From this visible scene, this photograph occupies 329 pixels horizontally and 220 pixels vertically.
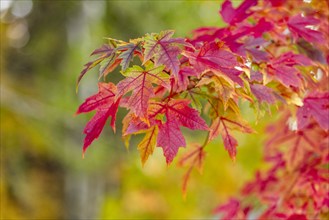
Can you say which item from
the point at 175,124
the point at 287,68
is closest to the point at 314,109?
the point at 287,68

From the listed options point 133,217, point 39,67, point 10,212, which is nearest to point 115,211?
point 133,217

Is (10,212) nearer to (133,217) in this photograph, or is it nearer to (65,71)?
(133,217)

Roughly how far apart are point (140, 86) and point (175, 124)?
0.34ft

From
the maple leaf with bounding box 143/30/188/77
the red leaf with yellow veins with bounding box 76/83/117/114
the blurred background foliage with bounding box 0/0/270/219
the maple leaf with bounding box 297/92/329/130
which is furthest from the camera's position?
the blurred background foliage with bounding box 0/0/270/219

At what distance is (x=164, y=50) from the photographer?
813mm

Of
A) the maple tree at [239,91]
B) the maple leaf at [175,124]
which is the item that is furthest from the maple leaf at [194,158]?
the maple leaf at [175,124]

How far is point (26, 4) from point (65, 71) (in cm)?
148

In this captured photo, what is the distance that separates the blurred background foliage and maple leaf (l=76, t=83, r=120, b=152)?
2.83 metres

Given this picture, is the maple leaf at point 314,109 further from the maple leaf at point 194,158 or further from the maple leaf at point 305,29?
the maple leaf at point 194,158

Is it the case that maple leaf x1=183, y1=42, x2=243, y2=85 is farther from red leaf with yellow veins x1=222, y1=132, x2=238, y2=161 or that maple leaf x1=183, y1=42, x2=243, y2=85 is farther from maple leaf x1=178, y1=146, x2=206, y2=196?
maple leaf x1=178, y1=146, x2=206, y2=196

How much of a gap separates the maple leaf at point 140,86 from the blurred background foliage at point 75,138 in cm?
289

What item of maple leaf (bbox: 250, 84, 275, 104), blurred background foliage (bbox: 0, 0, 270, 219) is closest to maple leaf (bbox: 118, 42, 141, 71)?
maple leaf (bbox: 250, 84, 275, 104)

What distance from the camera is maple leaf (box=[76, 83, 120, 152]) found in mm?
885

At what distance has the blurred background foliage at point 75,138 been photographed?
16.0ft
